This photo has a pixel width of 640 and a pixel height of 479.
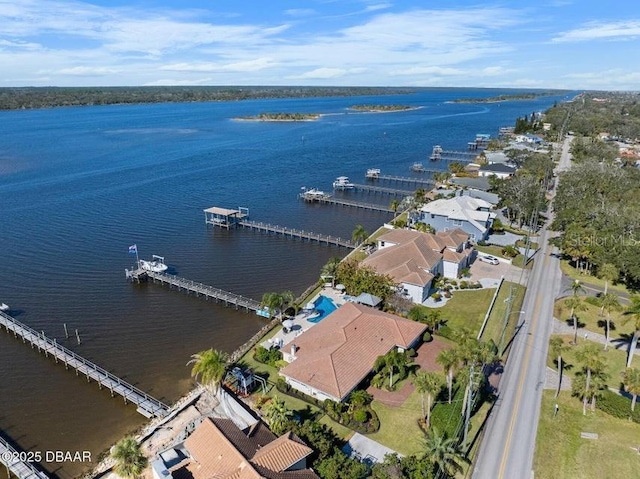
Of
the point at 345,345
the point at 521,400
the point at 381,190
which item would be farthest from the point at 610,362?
the point at 381,190

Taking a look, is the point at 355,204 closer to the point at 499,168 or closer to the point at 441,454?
the point at 499,168

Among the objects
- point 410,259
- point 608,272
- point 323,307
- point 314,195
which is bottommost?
point 323,307

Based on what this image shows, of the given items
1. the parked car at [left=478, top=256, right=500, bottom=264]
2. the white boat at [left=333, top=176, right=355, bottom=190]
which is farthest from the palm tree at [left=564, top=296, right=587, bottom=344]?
the white boat at [left=333, top=176, right=355, bottom=190]

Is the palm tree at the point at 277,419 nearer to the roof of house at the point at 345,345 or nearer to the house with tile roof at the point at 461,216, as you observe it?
the roof of house at the point at 345,345

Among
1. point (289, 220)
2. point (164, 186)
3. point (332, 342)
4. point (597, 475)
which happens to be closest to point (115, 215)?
point (164, 186)

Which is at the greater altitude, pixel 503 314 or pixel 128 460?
pixel 128 460

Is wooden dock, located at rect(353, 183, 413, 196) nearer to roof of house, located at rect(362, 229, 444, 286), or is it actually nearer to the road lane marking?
roof of house, located at rect(362, 229, 444, 286)
